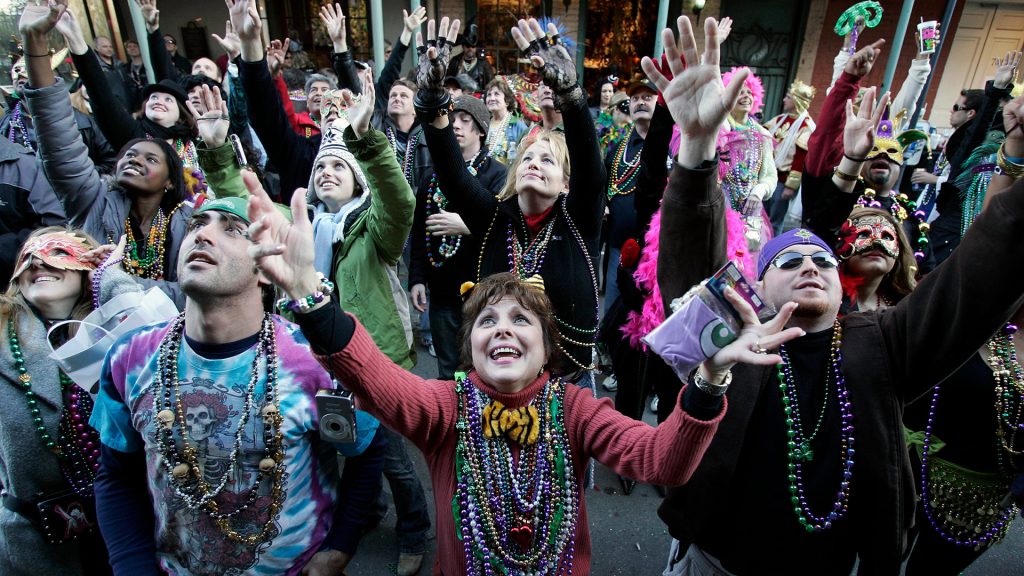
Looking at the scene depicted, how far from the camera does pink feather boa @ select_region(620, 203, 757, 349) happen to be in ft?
9.49

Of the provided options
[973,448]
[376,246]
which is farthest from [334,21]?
[973,448]

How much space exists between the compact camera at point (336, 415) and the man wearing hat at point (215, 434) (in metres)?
0.02

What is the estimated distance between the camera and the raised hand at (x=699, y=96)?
4.56 feet

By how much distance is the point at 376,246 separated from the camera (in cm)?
262

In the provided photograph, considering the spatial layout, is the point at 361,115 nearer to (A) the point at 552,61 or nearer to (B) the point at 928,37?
(A) the point at 552,61

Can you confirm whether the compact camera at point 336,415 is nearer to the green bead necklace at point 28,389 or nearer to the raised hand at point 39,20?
the green bead necklace at point 28,389

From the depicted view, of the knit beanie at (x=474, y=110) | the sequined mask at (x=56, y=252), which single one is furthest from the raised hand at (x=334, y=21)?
the sequined mask at (x=56, y=252)

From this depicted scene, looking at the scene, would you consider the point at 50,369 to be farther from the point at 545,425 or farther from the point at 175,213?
the point at 545,425

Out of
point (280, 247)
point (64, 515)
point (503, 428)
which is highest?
point (280, 247)

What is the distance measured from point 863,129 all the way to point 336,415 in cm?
235

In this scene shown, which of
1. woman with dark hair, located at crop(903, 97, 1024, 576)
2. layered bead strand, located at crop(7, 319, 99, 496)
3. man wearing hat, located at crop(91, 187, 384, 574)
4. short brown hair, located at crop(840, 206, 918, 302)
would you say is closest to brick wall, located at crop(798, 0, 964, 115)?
short brown hair, located at crop(840, 206, 918, 302)

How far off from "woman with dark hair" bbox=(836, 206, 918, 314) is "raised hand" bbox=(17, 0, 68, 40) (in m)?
3.82

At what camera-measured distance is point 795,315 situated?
1730mm

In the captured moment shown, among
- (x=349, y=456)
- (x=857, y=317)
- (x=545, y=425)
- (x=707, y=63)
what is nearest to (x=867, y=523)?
(x=857, y=317)
